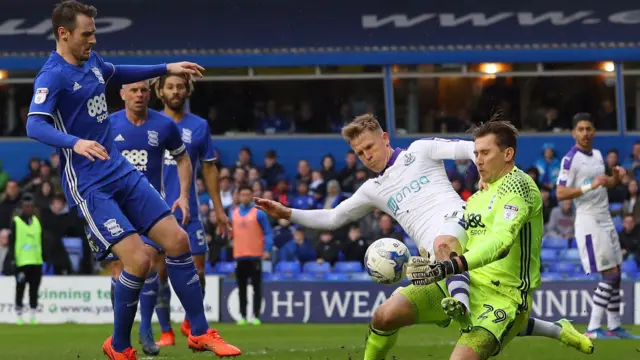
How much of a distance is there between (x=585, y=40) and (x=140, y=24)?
942 cm

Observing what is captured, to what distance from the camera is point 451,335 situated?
14.7m

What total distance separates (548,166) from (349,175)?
3705 millimetres

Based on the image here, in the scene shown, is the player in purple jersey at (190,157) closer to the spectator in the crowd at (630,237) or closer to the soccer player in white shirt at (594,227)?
the soccer player in white shirt at (594,227)

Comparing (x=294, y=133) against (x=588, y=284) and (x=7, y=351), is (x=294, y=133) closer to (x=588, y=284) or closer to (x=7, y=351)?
(x=588, y=284)

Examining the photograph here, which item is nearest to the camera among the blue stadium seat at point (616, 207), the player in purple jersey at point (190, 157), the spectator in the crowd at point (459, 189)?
the player in purple jersey at point (190, 157)

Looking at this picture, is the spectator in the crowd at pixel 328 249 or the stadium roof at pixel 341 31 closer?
the spectator in the crowd at pixel 328 249

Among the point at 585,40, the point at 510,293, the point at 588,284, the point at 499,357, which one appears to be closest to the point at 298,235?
the point at 588,284

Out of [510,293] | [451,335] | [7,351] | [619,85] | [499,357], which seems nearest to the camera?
[510,293]

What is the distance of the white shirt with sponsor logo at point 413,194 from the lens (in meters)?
8.95

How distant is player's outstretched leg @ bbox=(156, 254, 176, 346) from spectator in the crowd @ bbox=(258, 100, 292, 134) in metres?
14.0

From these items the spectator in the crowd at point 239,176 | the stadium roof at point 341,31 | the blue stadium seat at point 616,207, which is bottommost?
the blue stadium seat at point 616,207

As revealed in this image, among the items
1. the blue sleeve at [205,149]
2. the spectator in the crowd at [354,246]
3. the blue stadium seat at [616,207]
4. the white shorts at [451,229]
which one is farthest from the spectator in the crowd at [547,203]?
the white shorts at [451,229]

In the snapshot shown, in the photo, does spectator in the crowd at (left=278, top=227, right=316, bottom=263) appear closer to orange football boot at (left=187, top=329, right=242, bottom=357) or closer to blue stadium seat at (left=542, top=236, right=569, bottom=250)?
blue stadium seat at (left=542, top=236, right=569, bottom=250)

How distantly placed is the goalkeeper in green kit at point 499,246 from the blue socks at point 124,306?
8.72 feet
